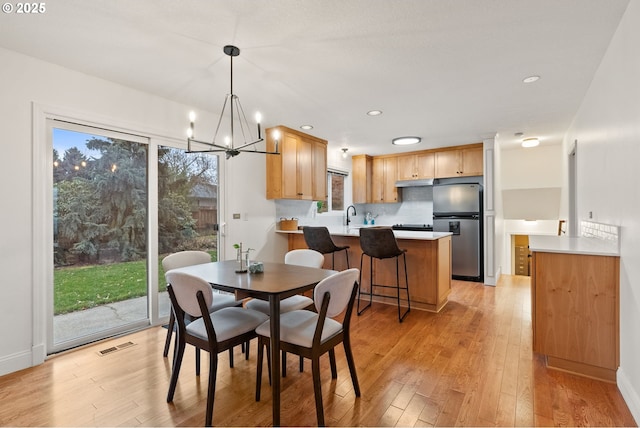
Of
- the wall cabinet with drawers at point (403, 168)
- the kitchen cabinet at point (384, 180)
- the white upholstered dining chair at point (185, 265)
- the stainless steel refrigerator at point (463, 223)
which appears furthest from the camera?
the kitchen cabinet at point (384, 180)

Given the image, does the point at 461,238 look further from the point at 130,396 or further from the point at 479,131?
the point at 130,396

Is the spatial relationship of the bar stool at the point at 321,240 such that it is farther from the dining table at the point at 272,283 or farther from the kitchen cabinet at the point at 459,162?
the kitchen cabinet at the point at 459,162

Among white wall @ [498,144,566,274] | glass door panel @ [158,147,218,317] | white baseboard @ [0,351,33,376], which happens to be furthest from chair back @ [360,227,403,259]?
white wall @ [498,144,566,274]

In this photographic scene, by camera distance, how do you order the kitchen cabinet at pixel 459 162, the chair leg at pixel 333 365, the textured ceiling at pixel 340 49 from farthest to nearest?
the kitchen cabinet at pixel 459 162 < the chair leg at pixel 333 365 < the textured ceiling at pixel 340 49

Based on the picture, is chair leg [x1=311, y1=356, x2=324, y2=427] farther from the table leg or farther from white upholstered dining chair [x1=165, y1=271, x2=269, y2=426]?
white upholstered dining chair [x1=165, y1=271, x2=269, y2=426]

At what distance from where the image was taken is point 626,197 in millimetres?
1995

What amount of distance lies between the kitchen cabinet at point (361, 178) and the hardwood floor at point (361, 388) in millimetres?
3828

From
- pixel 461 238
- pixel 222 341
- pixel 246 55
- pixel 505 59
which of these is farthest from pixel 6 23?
pixel 461 238

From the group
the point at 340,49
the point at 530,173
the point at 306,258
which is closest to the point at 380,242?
the point at 306,258

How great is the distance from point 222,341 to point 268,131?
3.19 m

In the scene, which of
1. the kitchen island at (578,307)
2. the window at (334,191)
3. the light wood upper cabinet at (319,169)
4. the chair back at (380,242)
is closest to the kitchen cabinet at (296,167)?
the light wood upper cabinet at (319,169)

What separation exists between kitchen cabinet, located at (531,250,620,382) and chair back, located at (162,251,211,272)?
2717 mm

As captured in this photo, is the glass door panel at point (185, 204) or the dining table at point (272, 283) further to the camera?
the glass door panel at point (185, 204)

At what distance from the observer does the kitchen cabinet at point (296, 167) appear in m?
4.39
